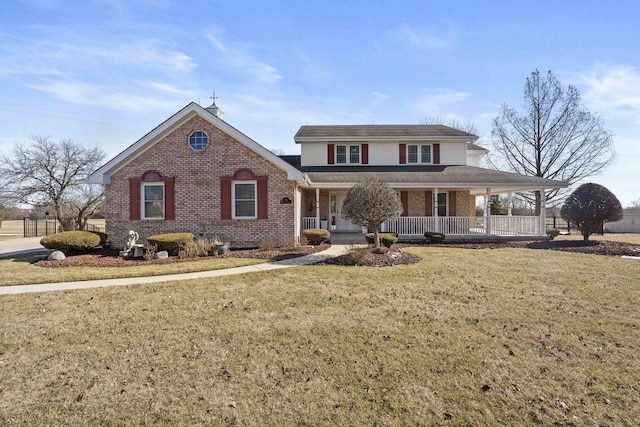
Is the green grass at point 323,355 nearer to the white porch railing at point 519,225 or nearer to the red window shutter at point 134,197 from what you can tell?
the red window shutter at point 134,197

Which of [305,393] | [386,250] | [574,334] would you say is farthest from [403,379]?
[386,250]

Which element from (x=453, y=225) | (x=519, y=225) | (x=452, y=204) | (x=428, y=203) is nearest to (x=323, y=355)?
(x=453, y=225)

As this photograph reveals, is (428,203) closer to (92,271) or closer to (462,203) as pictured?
(462,203)

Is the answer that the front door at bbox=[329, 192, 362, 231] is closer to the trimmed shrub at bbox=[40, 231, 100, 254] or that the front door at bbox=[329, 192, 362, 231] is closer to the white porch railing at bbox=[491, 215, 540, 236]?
the white porch railing at bbox=[491, 215, 540, 236]

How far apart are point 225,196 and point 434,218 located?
10.7m

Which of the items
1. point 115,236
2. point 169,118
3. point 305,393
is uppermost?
point 169,118

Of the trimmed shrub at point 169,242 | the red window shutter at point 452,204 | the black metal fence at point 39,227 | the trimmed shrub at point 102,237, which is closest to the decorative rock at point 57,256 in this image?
the trimmed shrub at point 102,237

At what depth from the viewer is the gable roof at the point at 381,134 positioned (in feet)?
67.5

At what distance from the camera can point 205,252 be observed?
40.5ft

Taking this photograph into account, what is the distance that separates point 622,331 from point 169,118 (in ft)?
49.3

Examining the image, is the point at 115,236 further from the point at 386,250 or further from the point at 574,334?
the point at 574,334

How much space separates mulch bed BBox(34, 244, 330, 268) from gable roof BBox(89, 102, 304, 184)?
317cm

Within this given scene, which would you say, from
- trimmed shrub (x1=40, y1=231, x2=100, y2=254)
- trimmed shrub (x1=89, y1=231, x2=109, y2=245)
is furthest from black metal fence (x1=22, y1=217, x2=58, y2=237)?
trimmed shrub (x1=40, y1=231, x2=100, y2=254)

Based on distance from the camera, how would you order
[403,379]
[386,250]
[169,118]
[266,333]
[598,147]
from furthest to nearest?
[598,147]
[169,118]
[386,250]
[266,333]
[403,379]
